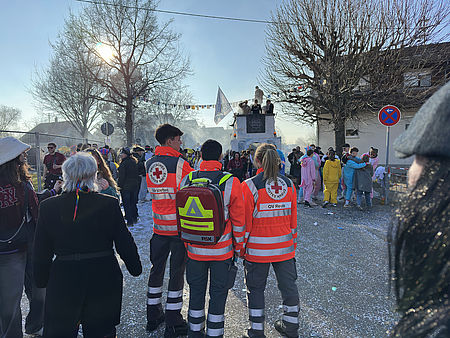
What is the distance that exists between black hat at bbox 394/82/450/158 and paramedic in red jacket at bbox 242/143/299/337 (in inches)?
75.3

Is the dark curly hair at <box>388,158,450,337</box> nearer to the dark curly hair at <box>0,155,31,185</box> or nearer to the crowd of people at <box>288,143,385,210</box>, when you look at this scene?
the dark curly hair at <box>0,155,31,185</box>

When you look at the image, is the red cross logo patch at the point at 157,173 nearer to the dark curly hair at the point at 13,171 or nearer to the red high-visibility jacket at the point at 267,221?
the red high-visibility jacket at the point at 267,221

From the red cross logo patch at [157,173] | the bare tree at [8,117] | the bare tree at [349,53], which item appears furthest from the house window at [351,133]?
the bare tree at [8,117]

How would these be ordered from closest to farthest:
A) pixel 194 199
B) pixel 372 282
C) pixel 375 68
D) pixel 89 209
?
1. pixel 89 209
2. pixel 194 199
3. pixel 372 282
4. pixel 375 68

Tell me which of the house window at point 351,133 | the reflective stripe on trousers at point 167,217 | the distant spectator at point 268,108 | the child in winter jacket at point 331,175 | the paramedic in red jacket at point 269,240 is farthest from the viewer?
the house window at point 351,133

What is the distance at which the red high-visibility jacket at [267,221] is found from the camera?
101 inches

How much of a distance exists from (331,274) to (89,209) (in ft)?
11.5

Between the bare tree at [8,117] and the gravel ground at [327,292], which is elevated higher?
the bare tree at [8,117]

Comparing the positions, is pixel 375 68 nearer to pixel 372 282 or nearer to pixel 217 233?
pixel 372 282

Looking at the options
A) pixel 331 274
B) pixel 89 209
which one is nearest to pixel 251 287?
pixel 89 209

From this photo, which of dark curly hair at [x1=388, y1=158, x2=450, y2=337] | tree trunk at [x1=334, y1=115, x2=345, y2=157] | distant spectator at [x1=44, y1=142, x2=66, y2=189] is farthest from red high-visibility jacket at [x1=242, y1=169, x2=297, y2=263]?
tree trunk at [x1=334, y1=115, x2=345, y2=157]

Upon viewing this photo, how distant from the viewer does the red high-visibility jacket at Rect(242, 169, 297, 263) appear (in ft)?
8.41

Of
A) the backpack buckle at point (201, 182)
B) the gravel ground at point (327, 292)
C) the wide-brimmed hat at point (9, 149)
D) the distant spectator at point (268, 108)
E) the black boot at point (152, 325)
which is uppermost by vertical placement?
the distant spectator at point (268, 108)

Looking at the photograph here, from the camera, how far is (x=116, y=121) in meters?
40.7
